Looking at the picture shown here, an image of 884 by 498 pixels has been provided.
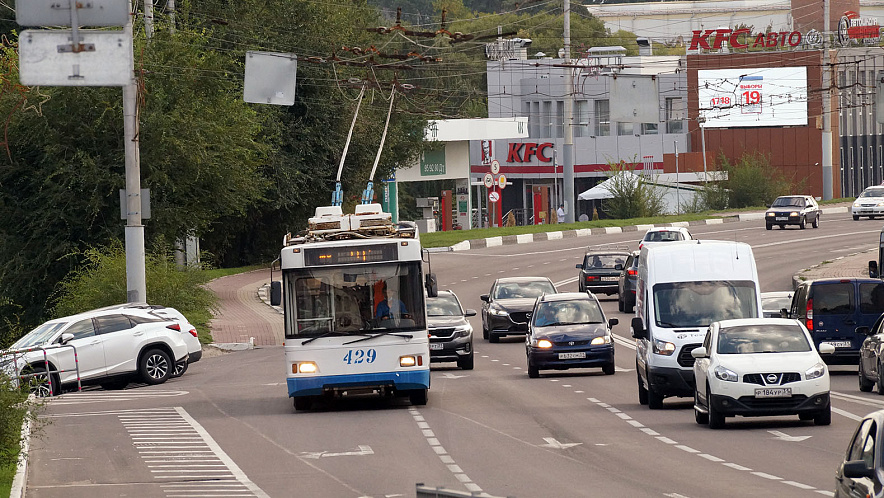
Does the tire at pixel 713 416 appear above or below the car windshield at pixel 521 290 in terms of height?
below

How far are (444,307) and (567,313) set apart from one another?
386cm

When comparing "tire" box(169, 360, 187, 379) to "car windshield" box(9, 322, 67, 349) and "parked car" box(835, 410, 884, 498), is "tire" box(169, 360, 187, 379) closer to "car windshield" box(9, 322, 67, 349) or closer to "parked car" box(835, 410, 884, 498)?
"car windshield" box(9, 322, 67, 349)

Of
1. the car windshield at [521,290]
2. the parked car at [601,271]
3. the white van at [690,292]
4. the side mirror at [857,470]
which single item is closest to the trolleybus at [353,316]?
the white van at [690,292]

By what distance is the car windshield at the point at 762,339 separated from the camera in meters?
17.7

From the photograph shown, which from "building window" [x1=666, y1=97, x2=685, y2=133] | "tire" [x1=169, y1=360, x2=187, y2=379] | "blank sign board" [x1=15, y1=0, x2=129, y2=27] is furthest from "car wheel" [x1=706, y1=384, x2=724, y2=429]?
"building window" [x1=666, y1=97, x2=685, y2=133]

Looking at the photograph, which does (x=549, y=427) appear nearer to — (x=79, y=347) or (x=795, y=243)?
(x=79, y=347)

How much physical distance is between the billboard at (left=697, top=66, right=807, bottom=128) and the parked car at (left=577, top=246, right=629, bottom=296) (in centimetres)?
4750

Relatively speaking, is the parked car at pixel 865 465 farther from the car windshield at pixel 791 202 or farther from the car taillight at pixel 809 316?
the car windshield at pixel 791 202

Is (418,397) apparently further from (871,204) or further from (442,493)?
(871,204)

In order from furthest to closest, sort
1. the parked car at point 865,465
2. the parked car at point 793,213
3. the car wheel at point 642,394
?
the parked car at point 793,213 < the car wheel at point 642,394 < the parked car at point 865,465

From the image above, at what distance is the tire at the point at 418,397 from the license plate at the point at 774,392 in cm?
617

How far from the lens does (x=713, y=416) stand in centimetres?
1730

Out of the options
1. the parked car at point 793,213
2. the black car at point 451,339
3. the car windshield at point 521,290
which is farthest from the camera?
the parked car at point 793,213

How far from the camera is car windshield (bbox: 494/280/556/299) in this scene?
115 ft
